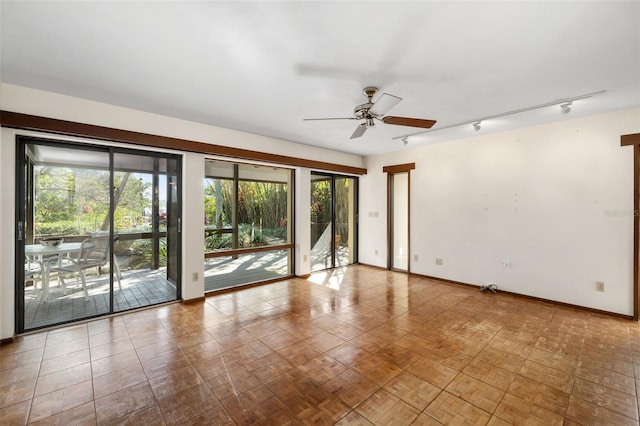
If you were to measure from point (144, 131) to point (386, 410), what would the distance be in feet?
13.1

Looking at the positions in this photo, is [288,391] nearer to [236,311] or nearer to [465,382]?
[465,382]

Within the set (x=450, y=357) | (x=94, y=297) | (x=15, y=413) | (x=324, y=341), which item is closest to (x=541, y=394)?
(x=450, y=357)

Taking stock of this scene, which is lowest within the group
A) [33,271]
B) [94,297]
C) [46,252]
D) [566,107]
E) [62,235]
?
[94,297]

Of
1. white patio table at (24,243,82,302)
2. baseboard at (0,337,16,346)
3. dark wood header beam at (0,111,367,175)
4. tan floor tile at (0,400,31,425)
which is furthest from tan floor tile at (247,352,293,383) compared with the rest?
dark wood header beam at (0,111,367,175)

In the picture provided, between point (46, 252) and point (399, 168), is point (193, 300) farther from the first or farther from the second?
point (399, 168)

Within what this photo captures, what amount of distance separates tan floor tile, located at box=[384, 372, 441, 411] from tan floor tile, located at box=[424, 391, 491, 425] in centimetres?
5

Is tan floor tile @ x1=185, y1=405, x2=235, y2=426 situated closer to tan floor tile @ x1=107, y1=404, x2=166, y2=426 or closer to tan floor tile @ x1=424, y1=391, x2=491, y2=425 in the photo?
tan floor tile @ x1=107, y1=404, x2=166, y2=426

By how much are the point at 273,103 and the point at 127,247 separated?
2756mm

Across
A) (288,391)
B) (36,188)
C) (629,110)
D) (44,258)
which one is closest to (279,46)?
(288,391)

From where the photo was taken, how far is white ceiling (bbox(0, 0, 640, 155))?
178cm

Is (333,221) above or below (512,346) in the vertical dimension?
above

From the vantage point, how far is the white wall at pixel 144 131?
2822 mm

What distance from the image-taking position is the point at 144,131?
11.7ft

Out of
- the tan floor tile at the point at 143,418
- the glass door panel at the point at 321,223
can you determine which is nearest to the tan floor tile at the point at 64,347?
the tan floor tile at the point at 143,418
